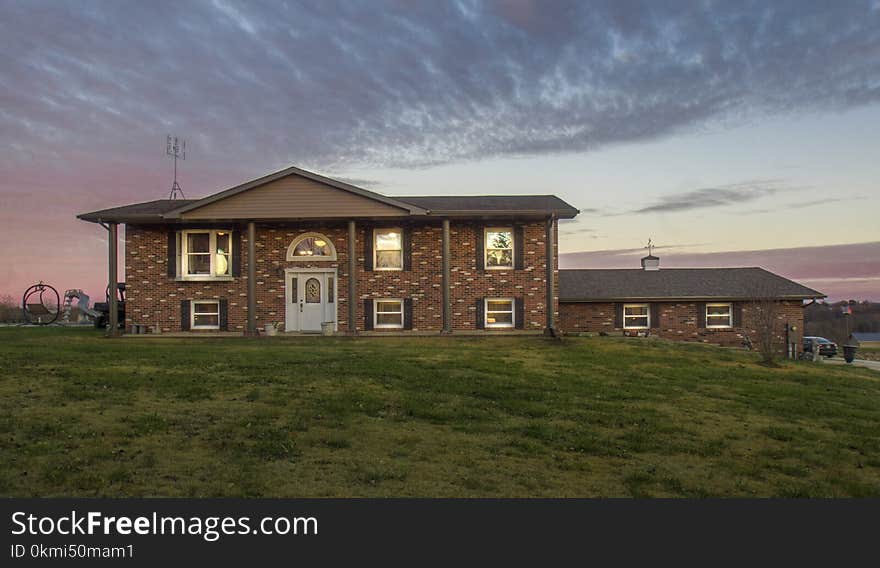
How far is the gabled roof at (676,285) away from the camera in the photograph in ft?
101

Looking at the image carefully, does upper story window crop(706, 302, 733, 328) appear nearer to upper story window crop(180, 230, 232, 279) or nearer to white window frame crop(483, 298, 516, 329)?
white window frame crop(483, 298, 516, 329)

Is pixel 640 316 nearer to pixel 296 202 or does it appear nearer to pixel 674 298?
pixel 674 298

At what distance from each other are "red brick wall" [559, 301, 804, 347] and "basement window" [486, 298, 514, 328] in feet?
28.6

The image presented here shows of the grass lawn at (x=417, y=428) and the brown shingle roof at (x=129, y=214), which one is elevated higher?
the brown shingle roof at (x=129, y=214)

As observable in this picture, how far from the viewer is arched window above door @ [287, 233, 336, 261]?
2312 centimetres

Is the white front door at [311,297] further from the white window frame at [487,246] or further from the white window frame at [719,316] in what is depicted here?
the white window frame at [719,316]

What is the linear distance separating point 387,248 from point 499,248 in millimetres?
4261

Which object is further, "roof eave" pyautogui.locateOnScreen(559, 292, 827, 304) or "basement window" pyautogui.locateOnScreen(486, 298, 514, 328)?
"roof eave" pyautogui.locateOnScreen(559, 292, 827, 304)

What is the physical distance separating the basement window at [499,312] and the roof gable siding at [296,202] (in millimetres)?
4856

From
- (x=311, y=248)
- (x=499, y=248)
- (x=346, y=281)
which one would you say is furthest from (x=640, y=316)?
(x=311, y=248)

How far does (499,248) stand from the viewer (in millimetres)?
23219

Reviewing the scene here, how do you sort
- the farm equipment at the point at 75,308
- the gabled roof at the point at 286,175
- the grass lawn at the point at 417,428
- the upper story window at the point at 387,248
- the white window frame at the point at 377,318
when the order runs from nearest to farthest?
the grass lawn at the point at 417,428 < the gabled roof at the point at 286,175 < the white window frame at the point at 377,318 < the upper story window at the point at 387,248 < the farm equipment at the point at 75,308

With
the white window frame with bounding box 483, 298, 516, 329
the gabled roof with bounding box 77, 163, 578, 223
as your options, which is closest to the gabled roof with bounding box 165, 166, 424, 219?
the gabled roof with bounding box 77, 163, 578, 223

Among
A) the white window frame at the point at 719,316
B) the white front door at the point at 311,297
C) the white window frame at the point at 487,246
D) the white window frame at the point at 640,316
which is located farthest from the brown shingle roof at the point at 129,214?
the white window frame at the point at 719,316
